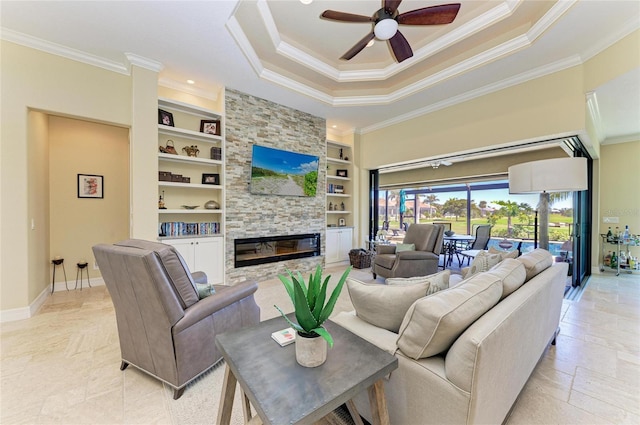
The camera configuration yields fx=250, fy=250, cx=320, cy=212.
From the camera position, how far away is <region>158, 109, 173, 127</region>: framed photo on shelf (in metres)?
3.71

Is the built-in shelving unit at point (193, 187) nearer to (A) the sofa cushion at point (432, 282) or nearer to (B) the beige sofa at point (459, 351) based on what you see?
(B) the beige sofa at point (459, 351)

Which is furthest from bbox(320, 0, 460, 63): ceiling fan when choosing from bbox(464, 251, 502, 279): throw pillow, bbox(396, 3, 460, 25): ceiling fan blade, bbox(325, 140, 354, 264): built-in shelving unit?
bbox(325, 140, 354, 264): built-in shelving unit

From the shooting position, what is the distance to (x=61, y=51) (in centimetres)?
306

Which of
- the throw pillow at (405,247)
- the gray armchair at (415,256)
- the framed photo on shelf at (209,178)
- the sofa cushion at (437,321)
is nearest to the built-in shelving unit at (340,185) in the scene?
the gray armchair at (415,256)

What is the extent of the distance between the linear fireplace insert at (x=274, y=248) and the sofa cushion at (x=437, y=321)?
362 centimetres

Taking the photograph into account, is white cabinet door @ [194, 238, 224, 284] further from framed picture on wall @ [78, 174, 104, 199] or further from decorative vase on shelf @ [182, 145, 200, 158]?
framed picture on wall @ [78, 174, 104, 199]

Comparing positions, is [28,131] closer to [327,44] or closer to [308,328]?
[327,44]

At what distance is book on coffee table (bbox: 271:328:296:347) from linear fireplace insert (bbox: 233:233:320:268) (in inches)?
127

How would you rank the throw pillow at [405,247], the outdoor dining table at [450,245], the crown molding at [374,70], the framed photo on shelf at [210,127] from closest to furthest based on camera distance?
the crown molding at [374,70], the framed photo on shelf at [210,127], the throw pillow at [405,247], the outdoor dining table at [450,245]

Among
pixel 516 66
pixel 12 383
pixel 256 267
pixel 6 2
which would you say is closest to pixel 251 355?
pixel 12 383

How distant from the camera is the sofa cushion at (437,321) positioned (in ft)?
3.62

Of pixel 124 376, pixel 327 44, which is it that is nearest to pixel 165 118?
pixel 327 44

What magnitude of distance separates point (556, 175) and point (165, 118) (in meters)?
5.16

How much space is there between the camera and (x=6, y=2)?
243 centimetres
